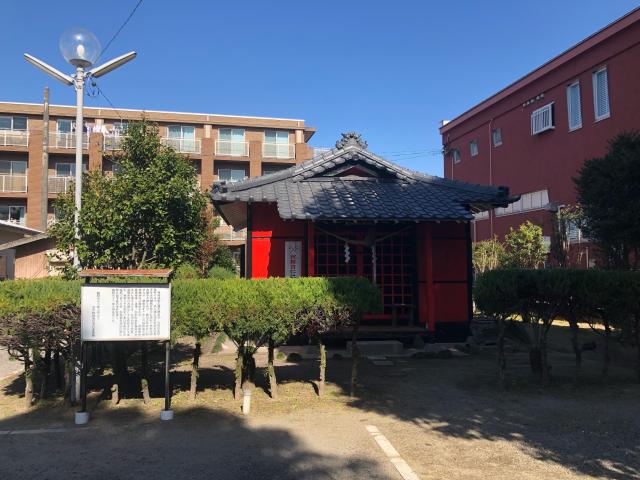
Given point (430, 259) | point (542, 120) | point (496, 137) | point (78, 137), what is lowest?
point (430, 259)

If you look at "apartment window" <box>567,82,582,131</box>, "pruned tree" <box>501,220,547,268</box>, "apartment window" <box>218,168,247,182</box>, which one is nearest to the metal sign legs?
"pruned tree" <box>501,220,547,268</box>

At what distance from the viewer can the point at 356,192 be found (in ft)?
35.9

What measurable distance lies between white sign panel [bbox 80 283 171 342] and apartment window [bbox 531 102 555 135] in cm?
1952

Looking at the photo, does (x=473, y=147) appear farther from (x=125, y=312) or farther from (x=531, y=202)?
(x=125, y=312)

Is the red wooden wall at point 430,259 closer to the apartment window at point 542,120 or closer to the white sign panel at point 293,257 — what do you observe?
the white sign panel at point 293,257

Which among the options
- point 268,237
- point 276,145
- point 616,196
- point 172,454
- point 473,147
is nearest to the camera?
point 172,454

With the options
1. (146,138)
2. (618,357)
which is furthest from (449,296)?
(146,138)

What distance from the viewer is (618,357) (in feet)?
31.7

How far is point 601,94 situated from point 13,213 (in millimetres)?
33670

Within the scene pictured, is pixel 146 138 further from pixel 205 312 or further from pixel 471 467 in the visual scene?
pixel 471 467

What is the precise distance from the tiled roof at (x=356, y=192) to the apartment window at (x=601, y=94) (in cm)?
873

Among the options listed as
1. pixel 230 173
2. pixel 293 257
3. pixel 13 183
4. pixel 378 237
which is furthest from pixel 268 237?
pixel 13 183

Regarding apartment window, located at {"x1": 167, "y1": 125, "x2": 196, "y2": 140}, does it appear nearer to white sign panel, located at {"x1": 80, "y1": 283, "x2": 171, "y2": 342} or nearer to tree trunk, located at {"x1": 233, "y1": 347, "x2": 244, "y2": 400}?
tree trunk, located at {"x1": 233, "y1": 347, "x2": 244, "y2": 400}

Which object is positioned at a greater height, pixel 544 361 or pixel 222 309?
pixel 222 309
